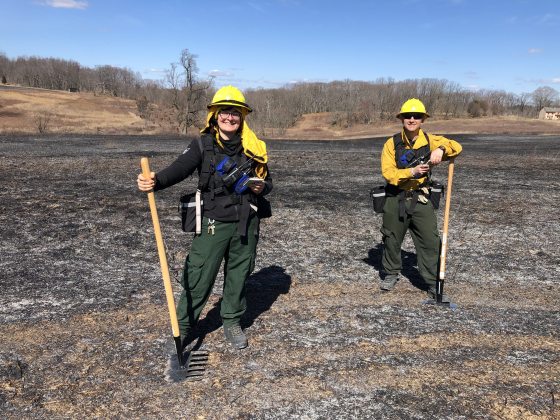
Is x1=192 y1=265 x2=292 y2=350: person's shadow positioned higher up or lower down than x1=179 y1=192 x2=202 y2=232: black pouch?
lower down

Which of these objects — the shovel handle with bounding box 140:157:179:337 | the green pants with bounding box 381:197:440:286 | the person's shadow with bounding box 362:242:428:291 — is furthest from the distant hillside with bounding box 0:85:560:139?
the shovel handle with bounding box 140:157:179:337

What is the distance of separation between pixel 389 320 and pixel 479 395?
4.66 feet

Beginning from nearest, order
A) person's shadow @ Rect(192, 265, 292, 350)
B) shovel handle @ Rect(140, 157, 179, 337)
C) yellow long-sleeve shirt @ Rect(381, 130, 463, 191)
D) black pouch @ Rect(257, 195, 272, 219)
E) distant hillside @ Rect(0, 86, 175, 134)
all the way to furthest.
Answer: shovel handle @ Rect(140, 157, 179, 337), black pouch @ Rect(257, 195, 272, 219), person's shadow @ Rect(192, 265, 292, 350), yellow long-sleeve shirt @ Rect(381, 130, 463, 191), distant hillside @ Rect(0, 86, 175, 134)

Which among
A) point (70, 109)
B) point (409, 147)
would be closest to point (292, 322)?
point (409, 147)

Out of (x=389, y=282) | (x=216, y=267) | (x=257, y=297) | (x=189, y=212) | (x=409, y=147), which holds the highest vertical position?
(x=409, y=147)

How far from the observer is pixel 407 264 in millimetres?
6793

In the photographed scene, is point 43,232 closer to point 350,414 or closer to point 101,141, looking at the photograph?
point 350,414

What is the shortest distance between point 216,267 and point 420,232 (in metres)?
2.77

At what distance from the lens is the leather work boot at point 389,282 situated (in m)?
5.70

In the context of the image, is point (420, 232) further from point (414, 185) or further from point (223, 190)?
point (223, 190)

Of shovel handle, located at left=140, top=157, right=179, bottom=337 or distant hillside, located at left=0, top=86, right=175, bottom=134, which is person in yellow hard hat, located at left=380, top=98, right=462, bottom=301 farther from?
distant hillside, located at left=0, top=86, right=175, bottom=134

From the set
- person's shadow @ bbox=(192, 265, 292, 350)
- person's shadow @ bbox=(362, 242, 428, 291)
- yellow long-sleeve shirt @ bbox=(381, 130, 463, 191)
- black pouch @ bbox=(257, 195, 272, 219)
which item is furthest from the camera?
person's shadow @ bbox=(362, 242, 428, 291)

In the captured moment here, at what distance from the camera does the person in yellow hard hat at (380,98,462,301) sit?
5.06 meters

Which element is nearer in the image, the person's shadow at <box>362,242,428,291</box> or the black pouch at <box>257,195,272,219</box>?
the black pouch at <box>257,195,272,219</box>
